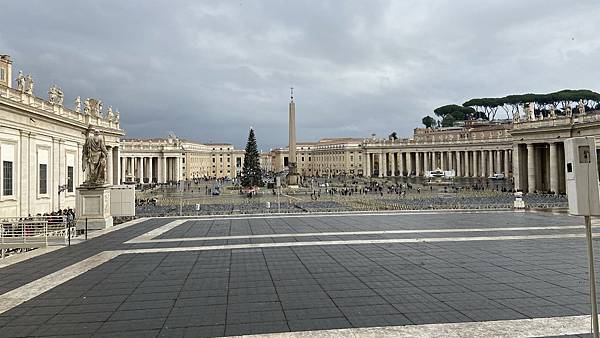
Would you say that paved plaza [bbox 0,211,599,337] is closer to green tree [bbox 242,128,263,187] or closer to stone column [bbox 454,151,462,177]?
green tree [bbox 242,128,263,187]

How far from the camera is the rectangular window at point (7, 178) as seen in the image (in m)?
27.7

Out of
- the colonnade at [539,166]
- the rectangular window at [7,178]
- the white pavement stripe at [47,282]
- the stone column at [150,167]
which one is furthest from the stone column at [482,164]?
the white pavement stripe at [47,282]

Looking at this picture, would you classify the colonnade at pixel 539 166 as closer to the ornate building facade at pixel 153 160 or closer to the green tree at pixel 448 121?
the ornate building facade at pixel 153 160

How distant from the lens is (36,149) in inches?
1271

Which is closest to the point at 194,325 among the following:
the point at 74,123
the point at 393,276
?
the point at 393,276

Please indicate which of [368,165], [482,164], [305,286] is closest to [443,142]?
[482,164]

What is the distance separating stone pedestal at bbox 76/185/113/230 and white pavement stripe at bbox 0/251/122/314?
7.45 m

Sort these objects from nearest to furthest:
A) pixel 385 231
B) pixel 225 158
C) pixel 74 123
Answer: pixel 385 231, pixel 74 123, pixel 225 158

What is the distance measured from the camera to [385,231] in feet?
61.8

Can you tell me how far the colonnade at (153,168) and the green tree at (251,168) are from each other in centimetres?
4319

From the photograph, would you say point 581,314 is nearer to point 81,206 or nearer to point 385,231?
point 385,231

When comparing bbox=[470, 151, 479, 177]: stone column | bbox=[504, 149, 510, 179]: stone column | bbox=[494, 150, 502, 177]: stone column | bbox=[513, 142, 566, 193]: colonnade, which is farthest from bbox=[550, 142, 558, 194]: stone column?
bbox=[470, 151, 479, 177]: stone column

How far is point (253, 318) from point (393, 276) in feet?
14.2

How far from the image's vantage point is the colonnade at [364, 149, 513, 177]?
103062 mm
